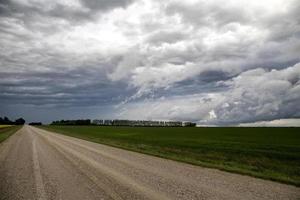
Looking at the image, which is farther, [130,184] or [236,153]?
[236,153]

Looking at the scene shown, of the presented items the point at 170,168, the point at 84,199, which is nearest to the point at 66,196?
the point at 84,199

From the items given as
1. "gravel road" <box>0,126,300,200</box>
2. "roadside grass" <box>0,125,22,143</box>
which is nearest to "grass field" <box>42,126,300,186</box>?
"gravel road" <box>0,126,300,200</box>

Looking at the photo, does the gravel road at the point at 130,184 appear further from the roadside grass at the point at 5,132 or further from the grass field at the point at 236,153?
the roadside grass at the point at 5,132

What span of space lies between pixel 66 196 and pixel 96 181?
2.34m

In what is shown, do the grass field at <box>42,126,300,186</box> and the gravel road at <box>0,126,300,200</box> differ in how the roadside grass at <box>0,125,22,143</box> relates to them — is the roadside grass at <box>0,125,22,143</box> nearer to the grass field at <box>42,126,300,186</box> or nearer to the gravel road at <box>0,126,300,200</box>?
the grass field at <box>42,126,300,186</box>

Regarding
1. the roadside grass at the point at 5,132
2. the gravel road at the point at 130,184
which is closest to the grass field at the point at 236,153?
the gravel road at the point at 130,184

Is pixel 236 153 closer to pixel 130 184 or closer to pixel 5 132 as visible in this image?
pixel 130 184

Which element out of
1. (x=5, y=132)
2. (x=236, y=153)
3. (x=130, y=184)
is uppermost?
(x=5, y=132)

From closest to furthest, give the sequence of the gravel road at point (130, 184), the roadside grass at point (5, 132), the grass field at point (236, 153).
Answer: the gravel road at point (130, 184)
the grass field at point (236, 153)
the roadside grass at point (5, 132)

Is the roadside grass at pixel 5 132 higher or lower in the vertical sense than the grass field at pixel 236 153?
higher

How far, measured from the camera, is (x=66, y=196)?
397 inches

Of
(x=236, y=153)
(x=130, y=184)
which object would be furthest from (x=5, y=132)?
(x=130, y=184)

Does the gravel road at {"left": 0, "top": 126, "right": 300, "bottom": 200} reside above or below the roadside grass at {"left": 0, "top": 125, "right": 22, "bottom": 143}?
below

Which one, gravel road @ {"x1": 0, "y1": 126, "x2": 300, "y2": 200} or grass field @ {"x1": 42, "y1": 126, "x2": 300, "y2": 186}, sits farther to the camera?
grass field @ {"x1": 42, "y1": 126, "x2": 300, "y2": 186}
